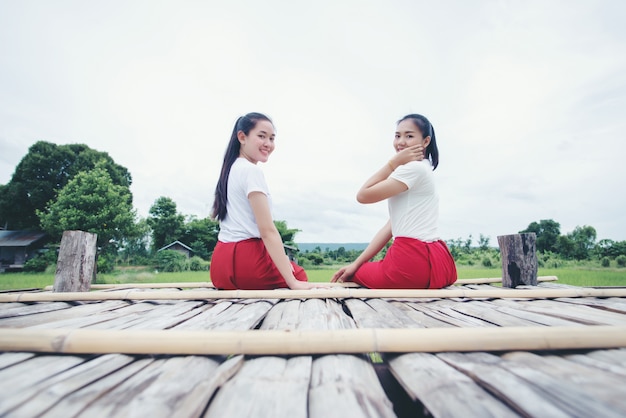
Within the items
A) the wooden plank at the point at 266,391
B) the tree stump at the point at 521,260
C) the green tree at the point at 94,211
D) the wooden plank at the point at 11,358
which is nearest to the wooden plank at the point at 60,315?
the wooden plank at the point at 11,358

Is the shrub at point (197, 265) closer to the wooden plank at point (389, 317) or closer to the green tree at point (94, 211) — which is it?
the green tree at point (94, 211)

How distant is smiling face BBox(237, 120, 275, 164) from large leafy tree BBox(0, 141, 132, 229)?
70.0ft

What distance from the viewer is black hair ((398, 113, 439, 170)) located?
2457 mm

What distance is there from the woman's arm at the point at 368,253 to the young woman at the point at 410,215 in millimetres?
147

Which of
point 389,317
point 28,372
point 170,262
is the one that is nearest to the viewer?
point 28,372

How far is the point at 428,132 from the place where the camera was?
247 centimetres

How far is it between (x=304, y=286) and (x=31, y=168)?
2636cm

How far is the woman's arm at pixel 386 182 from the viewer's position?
2225mm

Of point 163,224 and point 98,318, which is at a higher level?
point 163,224

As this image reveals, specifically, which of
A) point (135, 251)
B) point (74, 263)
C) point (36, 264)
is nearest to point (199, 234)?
point (135, 251)

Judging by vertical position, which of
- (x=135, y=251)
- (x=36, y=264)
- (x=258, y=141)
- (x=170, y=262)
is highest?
(x=258, y=141)

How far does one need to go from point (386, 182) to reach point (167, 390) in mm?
1858

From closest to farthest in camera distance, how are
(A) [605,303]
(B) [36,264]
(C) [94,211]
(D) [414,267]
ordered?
(A) [605,303] < (D) [414,267] < (C) [94,211] < (B) [36,264]

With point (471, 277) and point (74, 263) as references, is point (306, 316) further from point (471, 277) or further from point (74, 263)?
point (471, 277)
